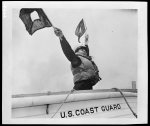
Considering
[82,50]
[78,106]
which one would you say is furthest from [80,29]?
[78,106]

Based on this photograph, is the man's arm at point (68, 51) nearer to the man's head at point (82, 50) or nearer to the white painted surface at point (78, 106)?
the man's head at point (82, 50)

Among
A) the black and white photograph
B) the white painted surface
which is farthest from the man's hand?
the white painted surface

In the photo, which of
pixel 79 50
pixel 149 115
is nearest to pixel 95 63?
pixel 79 50

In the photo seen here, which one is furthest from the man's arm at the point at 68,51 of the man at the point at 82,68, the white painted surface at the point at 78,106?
the white painted surface at the point at 78,106

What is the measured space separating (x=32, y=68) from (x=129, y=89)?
0.40 meters

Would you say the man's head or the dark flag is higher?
the dark flag

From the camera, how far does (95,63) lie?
125 centimetres

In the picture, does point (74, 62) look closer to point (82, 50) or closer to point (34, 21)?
point (82, 50)

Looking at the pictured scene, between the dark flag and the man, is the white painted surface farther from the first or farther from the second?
the dark flag

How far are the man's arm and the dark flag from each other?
0.05m

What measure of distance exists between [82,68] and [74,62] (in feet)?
0.13

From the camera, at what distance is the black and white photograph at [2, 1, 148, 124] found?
1221mm

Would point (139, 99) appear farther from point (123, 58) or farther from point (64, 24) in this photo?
point (64, 24)

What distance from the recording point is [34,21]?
1223 millimetres
